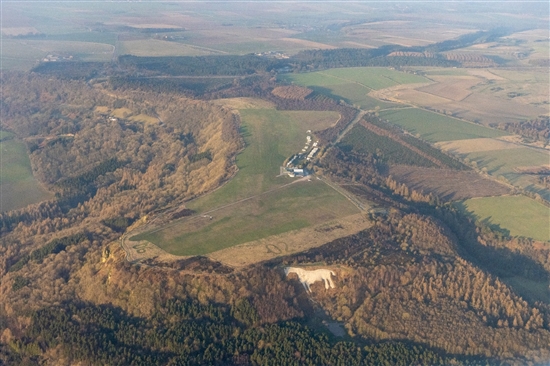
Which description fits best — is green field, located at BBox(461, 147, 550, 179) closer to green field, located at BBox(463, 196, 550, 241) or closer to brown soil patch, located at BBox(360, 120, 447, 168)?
brown soil patch, located at BBox(360, 120, 447, 168)

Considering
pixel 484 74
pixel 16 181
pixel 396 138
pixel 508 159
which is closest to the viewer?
pixel 16 181

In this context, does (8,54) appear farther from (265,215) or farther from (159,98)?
(265,215)

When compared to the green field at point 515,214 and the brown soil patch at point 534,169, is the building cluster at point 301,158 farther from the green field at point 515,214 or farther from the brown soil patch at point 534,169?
the brown soil patch at point 534,169

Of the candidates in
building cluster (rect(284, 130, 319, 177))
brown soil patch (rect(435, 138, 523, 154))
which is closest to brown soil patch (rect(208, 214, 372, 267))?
building cluster (rect(284, 130, 319, 177))

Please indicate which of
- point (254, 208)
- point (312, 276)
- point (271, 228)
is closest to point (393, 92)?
point (254, 208)

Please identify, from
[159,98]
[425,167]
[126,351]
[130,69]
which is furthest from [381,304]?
[130,69]

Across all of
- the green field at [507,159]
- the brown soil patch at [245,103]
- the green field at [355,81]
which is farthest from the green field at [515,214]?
the brown soil patch at [245,103]

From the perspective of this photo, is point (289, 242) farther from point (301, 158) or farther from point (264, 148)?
point (264, 148)
